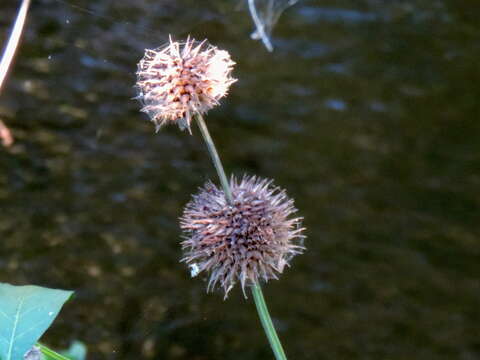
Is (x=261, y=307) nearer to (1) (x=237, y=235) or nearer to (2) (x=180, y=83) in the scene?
(1) (x=237, y=235)

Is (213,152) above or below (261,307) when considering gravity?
above

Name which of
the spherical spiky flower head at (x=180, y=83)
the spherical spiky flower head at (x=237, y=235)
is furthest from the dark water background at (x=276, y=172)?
the spherical spiky flower head at (x=180, y=83)

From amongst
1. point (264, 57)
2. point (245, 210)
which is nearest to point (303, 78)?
point (264, 57)

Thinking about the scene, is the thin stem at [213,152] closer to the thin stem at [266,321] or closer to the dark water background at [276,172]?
the thin stem at [266,321]

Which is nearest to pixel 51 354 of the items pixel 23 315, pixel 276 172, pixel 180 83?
pixel 23 315

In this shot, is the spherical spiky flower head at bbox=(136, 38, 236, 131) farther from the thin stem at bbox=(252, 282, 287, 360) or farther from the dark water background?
the dark water background

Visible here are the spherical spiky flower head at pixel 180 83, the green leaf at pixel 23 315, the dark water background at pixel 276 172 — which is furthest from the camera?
the dark water background at pixel 276 172
